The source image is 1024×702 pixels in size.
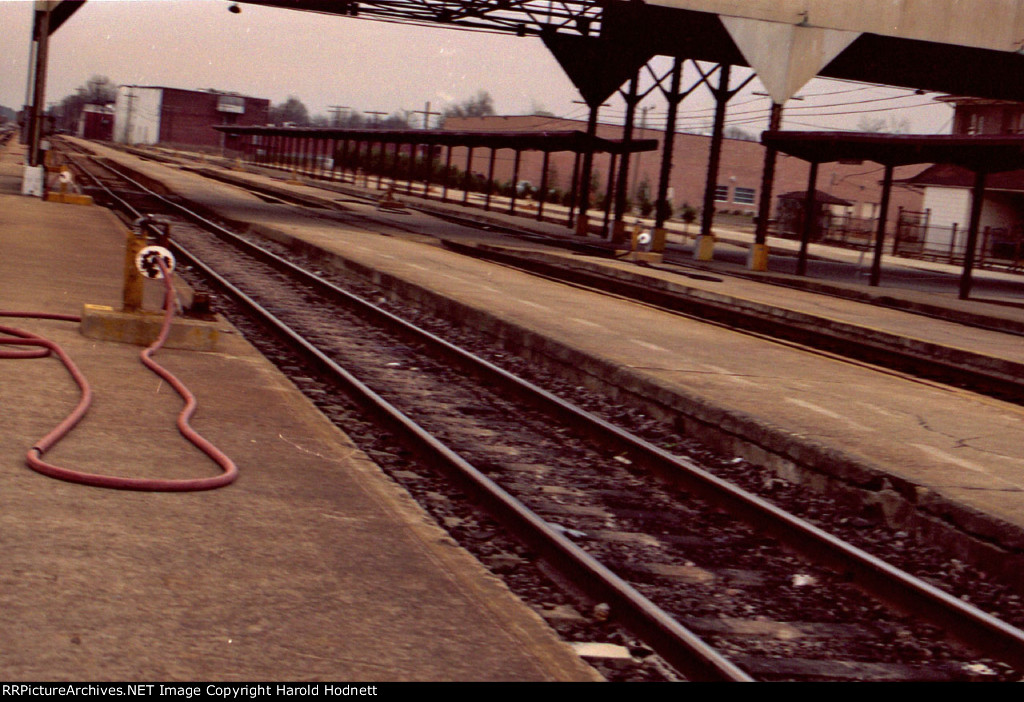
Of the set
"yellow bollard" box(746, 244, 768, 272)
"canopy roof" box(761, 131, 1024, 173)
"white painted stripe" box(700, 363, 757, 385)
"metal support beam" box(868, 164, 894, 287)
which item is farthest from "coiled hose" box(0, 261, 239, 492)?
"yellow bollard" box(746, 244, 768, 272)

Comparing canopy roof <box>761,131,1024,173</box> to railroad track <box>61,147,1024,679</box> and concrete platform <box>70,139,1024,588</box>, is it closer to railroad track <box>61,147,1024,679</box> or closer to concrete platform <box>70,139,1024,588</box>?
concrete platform <box>70,139,1024,588</box>

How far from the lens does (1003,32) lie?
28453 millimetres

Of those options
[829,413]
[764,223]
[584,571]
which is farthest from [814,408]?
[764,223]

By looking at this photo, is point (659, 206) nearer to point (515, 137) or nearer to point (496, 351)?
point (515, 137)

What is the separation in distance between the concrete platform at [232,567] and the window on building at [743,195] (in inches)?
3897

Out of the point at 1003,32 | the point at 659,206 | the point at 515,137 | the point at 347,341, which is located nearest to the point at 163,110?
the point at 515,137

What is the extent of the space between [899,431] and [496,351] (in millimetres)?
5449

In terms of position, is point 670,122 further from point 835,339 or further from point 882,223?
point 835,339

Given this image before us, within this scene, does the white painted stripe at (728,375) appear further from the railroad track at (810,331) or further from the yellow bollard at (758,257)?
the yellow bollard at (758,257)

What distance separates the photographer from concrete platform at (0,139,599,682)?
383cm

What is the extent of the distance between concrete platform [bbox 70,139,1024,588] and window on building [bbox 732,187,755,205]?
82.5 meters

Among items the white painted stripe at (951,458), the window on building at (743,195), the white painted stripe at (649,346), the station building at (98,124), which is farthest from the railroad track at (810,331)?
the station building at (98,124)

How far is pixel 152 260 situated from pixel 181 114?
478 ft

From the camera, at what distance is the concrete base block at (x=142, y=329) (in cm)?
1005
